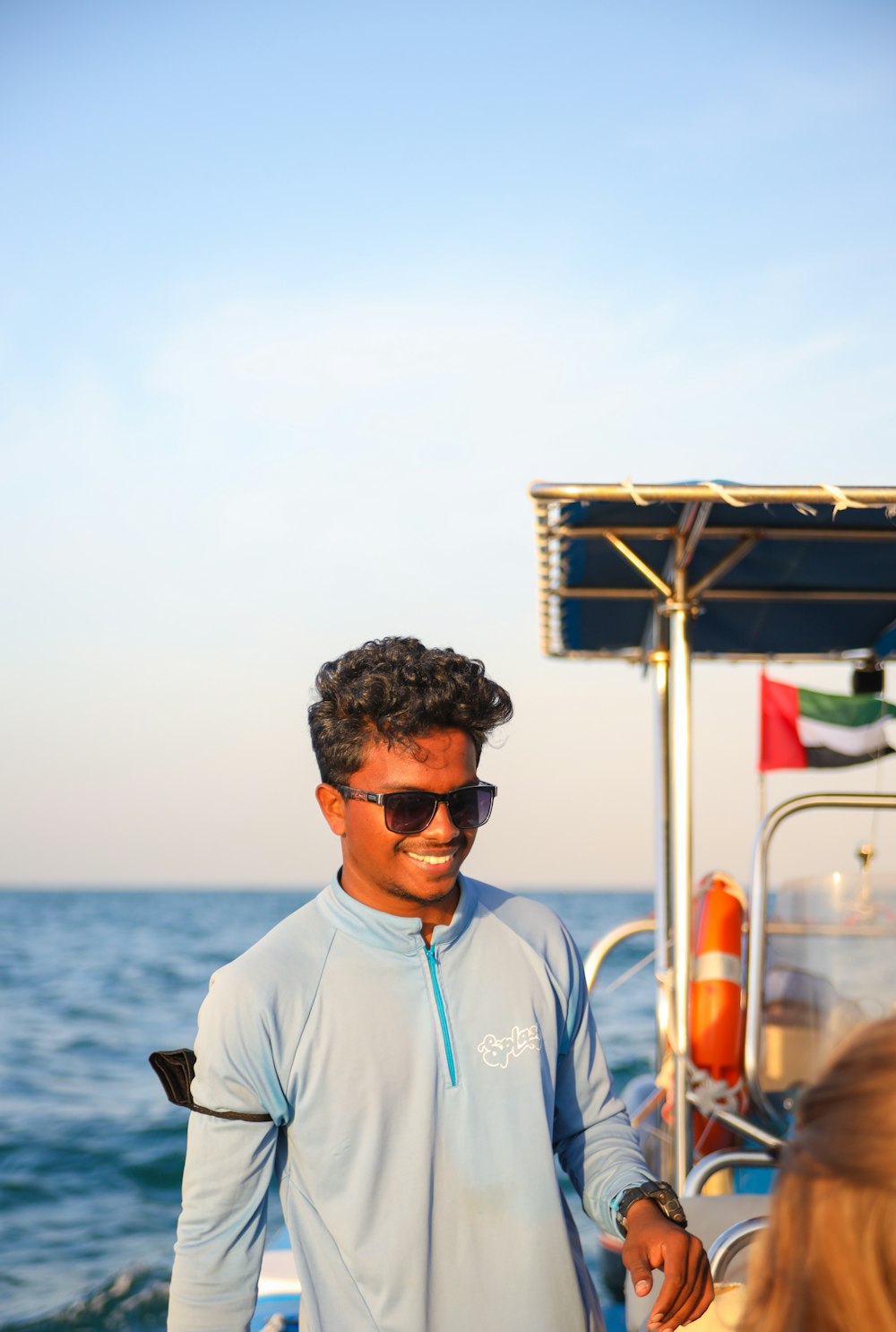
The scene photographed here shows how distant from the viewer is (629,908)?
66875 millimetres

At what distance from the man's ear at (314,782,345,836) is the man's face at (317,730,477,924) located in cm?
2

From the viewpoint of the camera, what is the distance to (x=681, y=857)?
4.16 m

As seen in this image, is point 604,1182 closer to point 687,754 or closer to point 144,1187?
point 687,754

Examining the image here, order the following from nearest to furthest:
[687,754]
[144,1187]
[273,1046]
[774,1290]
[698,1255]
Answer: [774,1290] < [698,1255] < [273,1046] < [687,754] < [144,1187]

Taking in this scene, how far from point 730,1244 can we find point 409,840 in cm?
116

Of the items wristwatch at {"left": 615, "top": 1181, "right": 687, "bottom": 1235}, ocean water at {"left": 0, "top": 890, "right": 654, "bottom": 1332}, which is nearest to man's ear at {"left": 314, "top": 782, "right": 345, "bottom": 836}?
wristwatch at {"left": 615, "top": 1181, "right": 687, "bottom": 1235}

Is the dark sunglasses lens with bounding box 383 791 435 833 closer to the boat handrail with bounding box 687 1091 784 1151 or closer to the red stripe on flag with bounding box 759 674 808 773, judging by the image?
the boat handrail with bounding box 687 1091 784 1151

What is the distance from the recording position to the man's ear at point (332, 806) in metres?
2.37

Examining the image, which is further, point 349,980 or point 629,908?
point 629,908

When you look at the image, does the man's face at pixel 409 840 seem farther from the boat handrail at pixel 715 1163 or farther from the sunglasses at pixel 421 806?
the boat handrail at pixel 715 1163

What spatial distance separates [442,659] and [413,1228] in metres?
0.96

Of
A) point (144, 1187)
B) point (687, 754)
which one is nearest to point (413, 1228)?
point (687, 754)

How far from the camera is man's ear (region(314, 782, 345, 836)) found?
2.37 m

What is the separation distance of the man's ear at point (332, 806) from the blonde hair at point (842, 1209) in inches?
55.6
